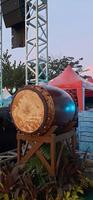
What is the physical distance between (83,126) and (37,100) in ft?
5.64

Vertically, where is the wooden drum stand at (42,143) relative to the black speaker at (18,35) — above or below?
below

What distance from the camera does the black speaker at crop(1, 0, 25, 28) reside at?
26.1ft

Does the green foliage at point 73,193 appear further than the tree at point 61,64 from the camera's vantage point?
No

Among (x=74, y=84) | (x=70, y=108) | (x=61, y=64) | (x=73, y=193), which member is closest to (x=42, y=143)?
(x=70, y=108)

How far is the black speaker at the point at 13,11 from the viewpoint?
796 centimetres

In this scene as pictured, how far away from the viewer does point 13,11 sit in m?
8.11

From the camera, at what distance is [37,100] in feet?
10.7

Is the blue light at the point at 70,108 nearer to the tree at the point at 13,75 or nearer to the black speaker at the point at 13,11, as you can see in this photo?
the black speaker at the point at 13,11

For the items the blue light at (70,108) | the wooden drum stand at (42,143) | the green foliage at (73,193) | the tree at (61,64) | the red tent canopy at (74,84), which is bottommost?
the green foliage at (73,193)

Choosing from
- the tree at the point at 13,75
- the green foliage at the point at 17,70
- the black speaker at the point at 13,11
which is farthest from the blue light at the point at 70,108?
the tree at the point at 13,75

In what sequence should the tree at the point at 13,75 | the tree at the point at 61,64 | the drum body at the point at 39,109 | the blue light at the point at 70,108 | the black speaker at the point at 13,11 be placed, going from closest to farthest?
1. the drum body at the point at 39,109
2. the blue light at the point at 70,108
3. the black speaker at the point at 13,11
4. the tree at the point at 13,75
5. the tree at the point at 61,64

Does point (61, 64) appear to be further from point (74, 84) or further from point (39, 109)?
point (39, 109)

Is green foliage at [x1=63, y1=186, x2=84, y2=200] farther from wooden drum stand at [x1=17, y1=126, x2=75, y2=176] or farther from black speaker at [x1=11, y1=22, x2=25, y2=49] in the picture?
black speaker at [x1=11, y1=22, x2=25, y2=49]

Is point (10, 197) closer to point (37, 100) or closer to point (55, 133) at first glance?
point (55, 133)
